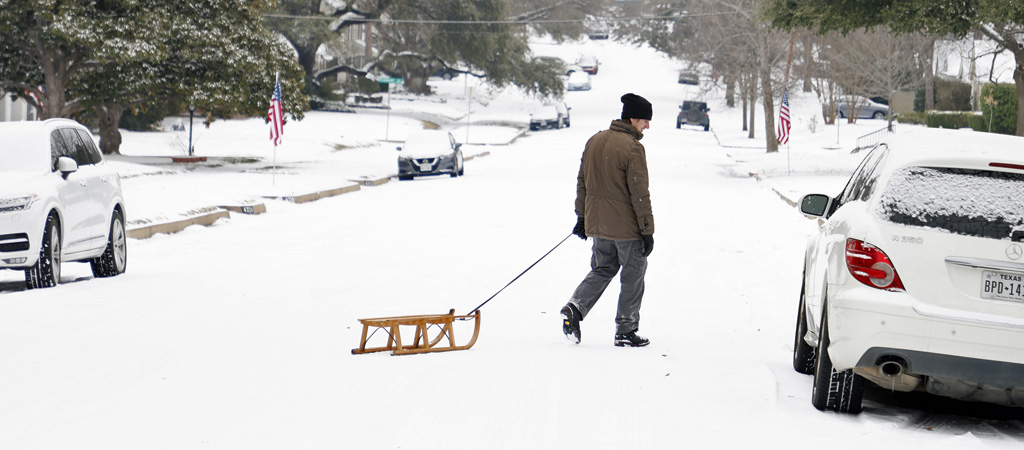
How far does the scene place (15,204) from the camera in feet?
37.1

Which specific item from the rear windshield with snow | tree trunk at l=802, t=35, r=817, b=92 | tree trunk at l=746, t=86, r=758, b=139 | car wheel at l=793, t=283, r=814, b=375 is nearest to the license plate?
the rear windshield with snow

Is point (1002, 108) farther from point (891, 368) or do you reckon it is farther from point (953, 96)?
point (891, 368)

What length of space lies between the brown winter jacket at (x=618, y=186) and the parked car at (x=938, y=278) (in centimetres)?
229

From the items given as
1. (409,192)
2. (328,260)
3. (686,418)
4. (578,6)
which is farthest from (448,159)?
(578,6)

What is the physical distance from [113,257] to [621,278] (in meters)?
6.94

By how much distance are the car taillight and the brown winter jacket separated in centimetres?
246

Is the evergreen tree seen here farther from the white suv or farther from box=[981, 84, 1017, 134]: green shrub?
box=[981, 84, 1017, 134]: green shrub

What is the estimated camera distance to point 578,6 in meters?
81.2

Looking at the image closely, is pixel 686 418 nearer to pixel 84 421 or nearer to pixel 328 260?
pixel 84 421

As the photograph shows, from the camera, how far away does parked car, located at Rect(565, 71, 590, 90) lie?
97500 mm

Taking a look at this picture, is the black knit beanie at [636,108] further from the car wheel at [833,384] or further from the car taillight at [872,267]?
the car taillight at [872,267]

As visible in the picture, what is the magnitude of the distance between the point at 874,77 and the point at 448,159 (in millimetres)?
29288

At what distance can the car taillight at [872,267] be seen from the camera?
227 inches

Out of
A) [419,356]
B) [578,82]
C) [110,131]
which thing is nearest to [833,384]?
[419,356]
